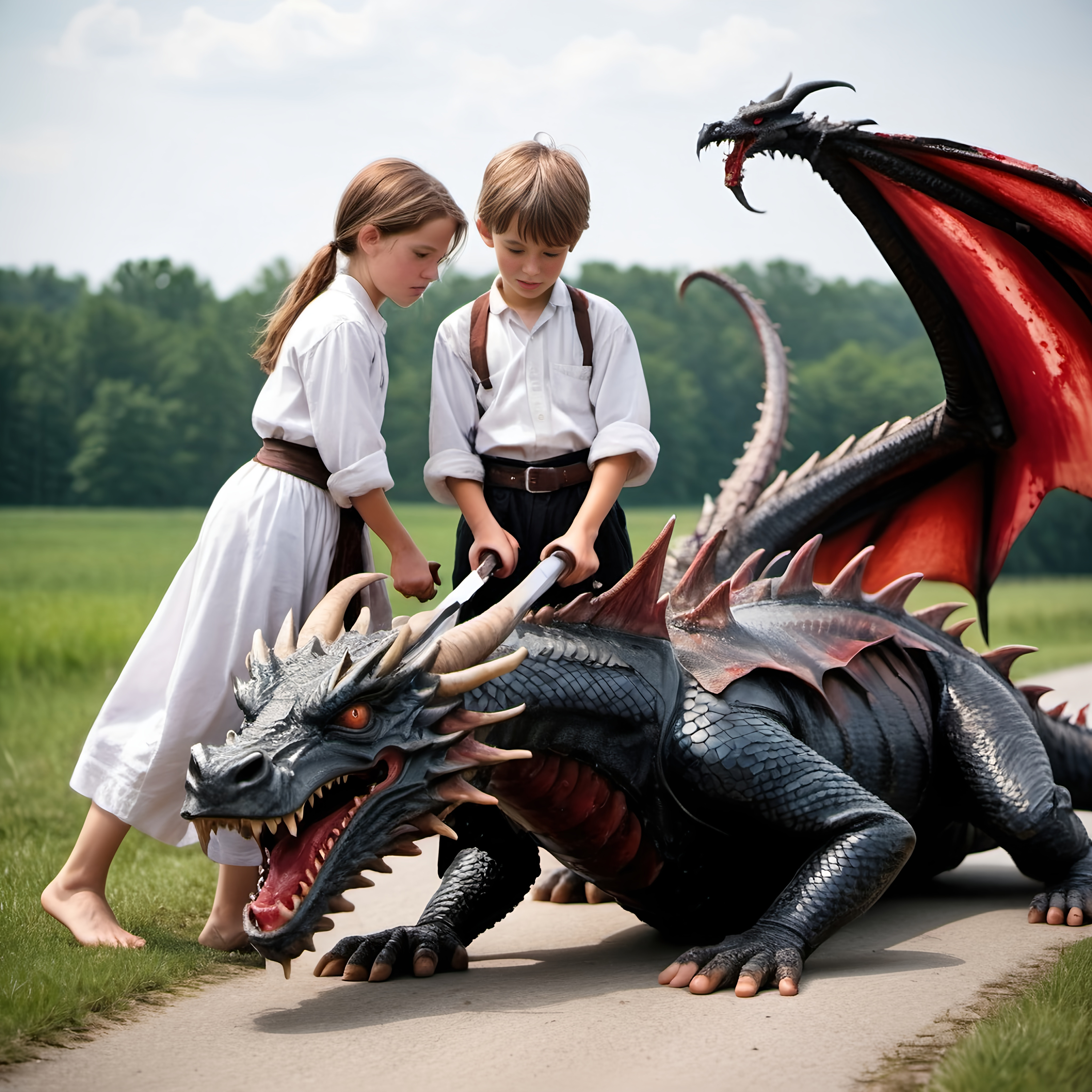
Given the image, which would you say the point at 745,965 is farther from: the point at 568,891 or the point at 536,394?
the point at 536,394

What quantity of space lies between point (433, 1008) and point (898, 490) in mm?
3043

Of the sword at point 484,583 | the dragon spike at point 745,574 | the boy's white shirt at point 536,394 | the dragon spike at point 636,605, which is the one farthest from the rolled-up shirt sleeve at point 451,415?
the dragon spike at point 745,574

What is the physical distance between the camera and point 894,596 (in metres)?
3.80

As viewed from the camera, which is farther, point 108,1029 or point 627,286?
point 627,286

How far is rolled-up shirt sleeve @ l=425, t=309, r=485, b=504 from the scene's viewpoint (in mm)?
3365

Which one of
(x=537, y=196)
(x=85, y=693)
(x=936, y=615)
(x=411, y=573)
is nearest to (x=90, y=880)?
(x=411, y=573)

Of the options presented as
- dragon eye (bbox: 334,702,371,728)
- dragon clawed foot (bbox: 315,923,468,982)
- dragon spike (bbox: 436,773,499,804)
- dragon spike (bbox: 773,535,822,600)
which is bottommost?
dragon clawed foot (bbox: 315,923,468,982)

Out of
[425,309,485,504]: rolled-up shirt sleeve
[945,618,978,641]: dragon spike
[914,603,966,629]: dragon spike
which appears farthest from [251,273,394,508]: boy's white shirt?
[945,618,978,641]: dragon spike

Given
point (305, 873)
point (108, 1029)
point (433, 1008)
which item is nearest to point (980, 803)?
point (433, 1008)

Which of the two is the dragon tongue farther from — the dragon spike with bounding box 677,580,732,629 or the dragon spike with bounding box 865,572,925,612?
the dragon spike with bounding box 865,572,925,612

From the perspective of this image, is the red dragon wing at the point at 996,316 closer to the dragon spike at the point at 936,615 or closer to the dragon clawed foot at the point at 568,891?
the dragon spike at the point at 936,615

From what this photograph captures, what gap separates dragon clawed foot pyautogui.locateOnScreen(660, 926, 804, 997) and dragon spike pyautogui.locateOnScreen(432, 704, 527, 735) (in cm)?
68

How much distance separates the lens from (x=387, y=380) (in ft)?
11.2

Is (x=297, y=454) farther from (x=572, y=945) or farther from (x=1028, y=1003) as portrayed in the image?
(x=1028, y=1003)
